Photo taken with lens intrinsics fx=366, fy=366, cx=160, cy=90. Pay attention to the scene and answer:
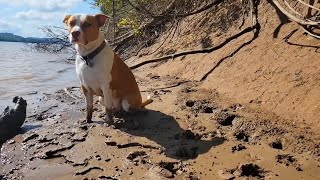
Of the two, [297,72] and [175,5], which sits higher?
[175,5]

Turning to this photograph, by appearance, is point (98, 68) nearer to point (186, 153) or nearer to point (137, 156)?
point (137, 156)

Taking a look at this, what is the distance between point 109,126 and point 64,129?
680mm

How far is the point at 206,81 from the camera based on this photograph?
7.06m

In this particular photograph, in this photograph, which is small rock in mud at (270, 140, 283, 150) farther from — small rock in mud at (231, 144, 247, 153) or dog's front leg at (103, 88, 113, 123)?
dog's front leg at (103, 88, 113, 123)

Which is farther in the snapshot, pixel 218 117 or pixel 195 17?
pixel 195 17

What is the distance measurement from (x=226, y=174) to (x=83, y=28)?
274 cm

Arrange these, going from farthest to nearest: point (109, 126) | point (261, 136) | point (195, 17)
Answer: point (195, 17) → point (109, 126) → point (261, 136)

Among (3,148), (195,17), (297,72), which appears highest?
(195,17)

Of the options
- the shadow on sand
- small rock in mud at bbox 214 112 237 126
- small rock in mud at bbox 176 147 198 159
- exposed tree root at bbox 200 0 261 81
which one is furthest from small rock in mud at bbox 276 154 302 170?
exposed tree root at bbox 200 0 261 81

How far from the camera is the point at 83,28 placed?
497cm

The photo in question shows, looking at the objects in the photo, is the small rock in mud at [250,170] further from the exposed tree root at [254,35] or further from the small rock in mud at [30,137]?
the exposed tree root at [254,35]

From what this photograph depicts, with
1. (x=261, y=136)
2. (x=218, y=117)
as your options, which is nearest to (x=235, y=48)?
(x=218, y=117)

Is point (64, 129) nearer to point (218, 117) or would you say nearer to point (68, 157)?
point (68, 157)

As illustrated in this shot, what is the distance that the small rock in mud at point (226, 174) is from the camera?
3557mm
